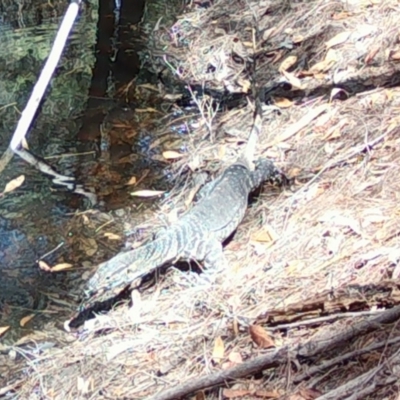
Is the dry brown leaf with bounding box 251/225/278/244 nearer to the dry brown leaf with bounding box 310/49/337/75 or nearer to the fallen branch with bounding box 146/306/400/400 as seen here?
the fallen branch with bounding box 146/306/400/400

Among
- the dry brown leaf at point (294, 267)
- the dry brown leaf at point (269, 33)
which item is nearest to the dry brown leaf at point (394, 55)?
the dry brown leaf at point (269, 33)

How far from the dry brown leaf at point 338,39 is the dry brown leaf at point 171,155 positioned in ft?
4.87

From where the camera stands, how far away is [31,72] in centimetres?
702

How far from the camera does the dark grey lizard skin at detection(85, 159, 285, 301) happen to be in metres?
4.05

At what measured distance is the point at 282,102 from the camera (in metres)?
5.77

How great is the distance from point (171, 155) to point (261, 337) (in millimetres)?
2619

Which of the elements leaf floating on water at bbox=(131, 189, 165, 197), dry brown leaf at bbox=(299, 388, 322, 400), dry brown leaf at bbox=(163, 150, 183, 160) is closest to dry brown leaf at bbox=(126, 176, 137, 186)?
leaf floating on water at bbox=(131, 189, 165, 197)

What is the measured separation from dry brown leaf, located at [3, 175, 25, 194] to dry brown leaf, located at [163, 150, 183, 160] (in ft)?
3.40

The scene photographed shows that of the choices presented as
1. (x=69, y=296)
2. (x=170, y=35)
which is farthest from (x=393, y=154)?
(x=170, y=35)

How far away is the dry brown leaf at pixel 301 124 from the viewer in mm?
5340

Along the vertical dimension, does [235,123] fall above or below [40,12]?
below

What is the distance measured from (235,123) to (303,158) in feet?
3.22

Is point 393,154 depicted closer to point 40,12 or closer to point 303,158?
point 303,158

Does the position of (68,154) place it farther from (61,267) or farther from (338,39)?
(338,39)
